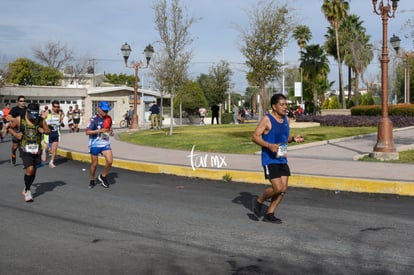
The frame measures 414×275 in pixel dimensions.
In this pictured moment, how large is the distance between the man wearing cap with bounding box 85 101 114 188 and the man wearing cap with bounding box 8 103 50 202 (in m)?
1.25

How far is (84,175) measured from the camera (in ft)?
41.0

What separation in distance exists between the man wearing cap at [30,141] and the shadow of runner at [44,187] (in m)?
0.68

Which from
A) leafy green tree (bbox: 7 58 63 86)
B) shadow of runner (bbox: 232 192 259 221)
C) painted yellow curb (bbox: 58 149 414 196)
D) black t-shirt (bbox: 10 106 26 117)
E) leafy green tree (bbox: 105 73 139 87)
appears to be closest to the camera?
shadow of runner (bbox: 232 192 259 221)

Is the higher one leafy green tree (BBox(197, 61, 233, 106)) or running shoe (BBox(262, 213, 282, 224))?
leafy green tree (BBox(197, 61, 233, 106))

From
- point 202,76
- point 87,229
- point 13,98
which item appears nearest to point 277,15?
point 87,229

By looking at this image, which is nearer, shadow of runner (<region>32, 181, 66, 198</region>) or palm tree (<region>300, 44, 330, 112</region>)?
shadow of runner (<region>32, 181, 66, 198</region>)

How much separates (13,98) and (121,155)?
32.6m

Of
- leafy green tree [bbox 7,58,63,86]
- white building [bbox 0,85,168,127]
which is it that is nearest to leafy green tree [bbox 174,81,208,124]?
white building [bbox 0,85,168,127]

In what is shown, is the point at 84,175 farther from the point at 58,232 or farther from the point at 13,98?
the point at 13,98

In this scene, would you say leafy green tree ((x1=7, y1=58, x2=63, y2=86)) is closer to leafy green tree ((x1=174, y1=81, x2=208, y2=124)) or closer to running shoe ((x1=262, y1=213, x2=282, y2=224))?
leafy green tree ((x1=174, y1=81, x2=208, y2=124))

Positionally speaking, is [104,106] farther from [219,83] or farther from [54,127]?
[219,83]

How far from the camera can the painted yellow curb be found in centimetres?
958

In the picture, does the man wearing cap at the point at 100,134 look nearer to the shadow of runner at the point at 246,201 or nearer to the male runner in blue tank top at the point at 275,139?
the shadow of runner at the point at 246,201

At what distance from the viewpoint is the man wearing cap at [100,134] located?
1009 centimetres
